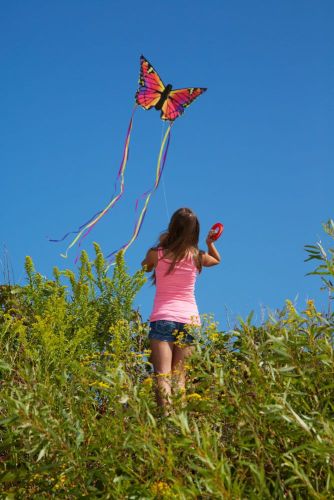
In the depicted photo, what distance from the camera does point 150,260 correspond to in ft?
16.9

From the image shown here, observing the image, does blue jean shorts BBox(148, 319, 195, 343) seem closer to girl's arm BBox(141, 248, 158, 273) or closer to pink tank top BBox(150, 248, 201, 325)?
pink tank top BBox(150, 248, 201, 325)

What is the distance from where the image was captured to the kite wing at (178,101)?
26.3ft

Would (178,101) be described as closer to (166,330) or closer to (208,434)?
(166,330)

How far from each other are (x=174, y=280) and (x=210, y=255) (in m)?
0.53

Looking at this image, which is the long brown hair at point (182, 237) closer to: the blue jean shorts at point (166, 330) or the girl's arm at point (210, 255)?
the girl's arm at point (210, 255)

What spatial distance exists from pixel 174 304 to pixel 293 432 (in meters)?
2.57

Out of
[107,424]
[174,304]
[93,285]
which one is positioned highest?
[93,285]

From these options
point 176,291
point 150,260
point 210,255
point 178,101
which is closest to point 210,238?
point 210,255

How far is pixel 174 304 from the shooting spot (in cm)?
483

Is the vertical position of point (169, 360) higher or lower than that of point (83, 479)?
higher

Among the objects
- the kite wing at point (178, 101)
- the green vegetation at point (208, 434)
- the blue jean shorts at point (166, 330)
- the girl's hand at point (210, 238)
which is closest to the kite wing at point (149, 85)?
the kite wing at point (178, 101)

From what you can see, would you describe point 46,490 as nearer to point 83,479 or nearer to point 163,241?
point 83,479

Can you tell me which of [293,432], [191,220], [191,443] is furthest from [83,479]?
[191,220]

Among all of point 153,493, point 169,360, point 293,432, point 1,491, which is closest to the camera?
point 153,493
